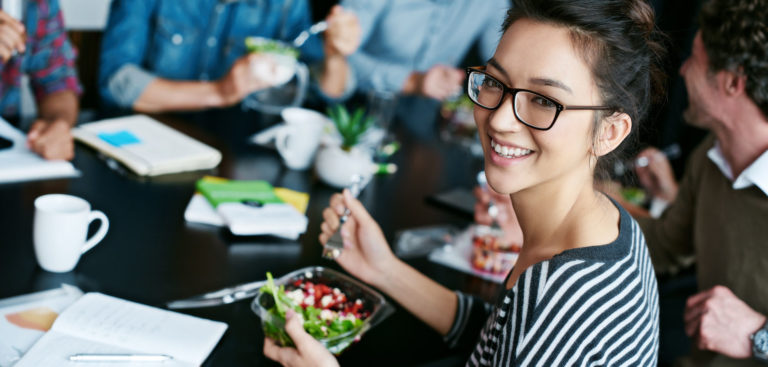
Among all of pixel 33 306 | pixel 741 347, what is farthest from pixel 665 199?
pixel 33 306

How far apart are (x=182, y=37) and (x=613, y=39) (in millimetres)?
1883

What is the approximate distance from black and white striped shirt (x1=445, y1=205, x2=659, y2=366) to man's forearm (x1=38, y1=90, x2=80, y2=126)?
53.4 inches

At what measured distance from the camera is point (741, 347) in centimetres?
148

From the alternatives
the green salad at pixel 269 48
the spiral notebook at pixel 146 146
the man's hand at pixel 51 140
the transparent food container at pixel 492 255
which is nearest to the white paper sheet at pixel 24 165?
the man's hand at pixel 51 140

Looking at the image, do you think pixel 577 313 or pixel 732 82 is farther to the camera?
pixel 732 82

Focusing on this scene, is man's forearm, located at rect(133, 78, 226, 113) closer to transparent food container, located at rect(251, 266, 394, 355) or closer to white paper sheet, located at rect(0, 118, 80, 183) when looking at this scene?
white paper sheet, located at rect(0, 118, 80, 183)

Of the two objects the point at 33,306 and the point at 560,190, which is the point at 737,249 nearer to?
the point at 560,190

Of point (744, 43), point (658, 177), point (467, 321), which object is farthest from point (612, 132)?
point (658, 177)

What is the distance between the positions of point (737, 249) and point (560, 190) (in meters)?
0.77

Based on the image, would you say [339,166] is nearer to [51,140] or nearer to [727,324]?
[51,140]

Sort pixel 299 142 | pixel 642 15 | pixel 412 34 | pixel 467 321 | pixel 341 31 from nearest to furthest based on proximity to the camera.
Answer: pixel 642 15 → pixel 467 321 → pixel 299 142 → pixel 341 31 → pixel 412 34

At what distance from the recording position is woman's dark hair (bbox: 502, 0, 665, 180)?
96cm

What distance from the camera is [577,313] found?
3.00ft

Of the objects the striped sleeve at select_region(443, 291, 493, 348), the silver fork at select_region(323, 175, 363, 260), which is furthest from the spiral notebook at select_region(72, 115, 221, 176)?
the striped sleeve at select_region(443, 291, 493, 348)
